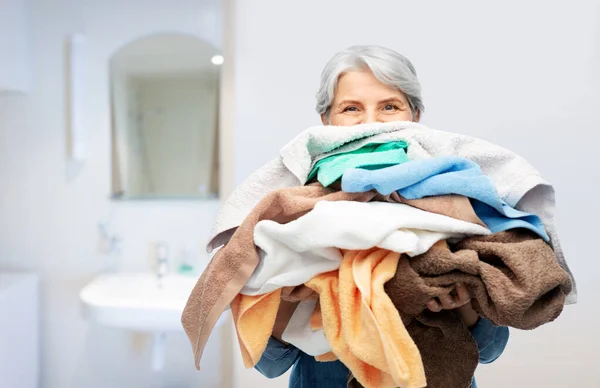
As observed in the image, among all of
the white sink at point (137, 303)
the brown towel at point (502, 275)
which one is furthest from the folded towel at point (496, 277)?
the white sink at point (137, 303)

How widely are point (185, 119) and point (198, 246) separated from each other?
0.56 meters

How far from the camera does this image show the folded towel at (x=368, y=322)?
468mm

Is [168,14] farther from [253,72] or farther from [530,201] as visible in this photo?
[530,201]

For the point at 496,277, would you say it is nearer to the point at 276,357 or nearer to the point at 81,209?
the point at 276,357

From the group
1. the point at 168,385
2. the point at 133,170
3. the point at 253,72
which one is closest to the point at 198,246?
the point at 133,170

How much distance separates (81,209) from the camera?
6.62 feet

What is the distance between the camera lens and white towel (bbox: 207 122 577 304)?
1.85 ft

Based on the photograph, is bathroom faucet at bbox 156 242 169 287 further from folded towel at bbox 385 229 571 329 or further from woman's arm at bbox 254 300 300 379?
folded towel at bbox 385 229 571 329

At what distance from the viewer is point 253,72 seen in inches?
59.9

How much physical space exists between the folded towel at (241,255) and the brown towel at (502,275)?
11cm

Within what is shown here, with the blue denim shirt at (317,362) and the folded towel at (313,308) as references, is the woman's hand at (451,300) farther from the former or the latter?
the blue denim shirt at (317,362)

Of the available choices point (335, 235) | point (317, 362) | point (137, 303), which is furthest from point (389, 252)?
point (137, 303)


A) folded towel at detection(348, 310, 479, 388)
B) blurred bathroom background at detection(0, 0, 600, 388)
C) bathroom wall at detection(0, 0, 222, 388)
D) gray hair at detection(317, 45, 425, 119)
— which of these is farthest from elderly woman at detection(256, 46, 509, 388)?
bathroom wall at detection(0, 0, 222, 388)

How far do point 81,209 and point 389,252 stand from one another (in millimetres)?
1860
